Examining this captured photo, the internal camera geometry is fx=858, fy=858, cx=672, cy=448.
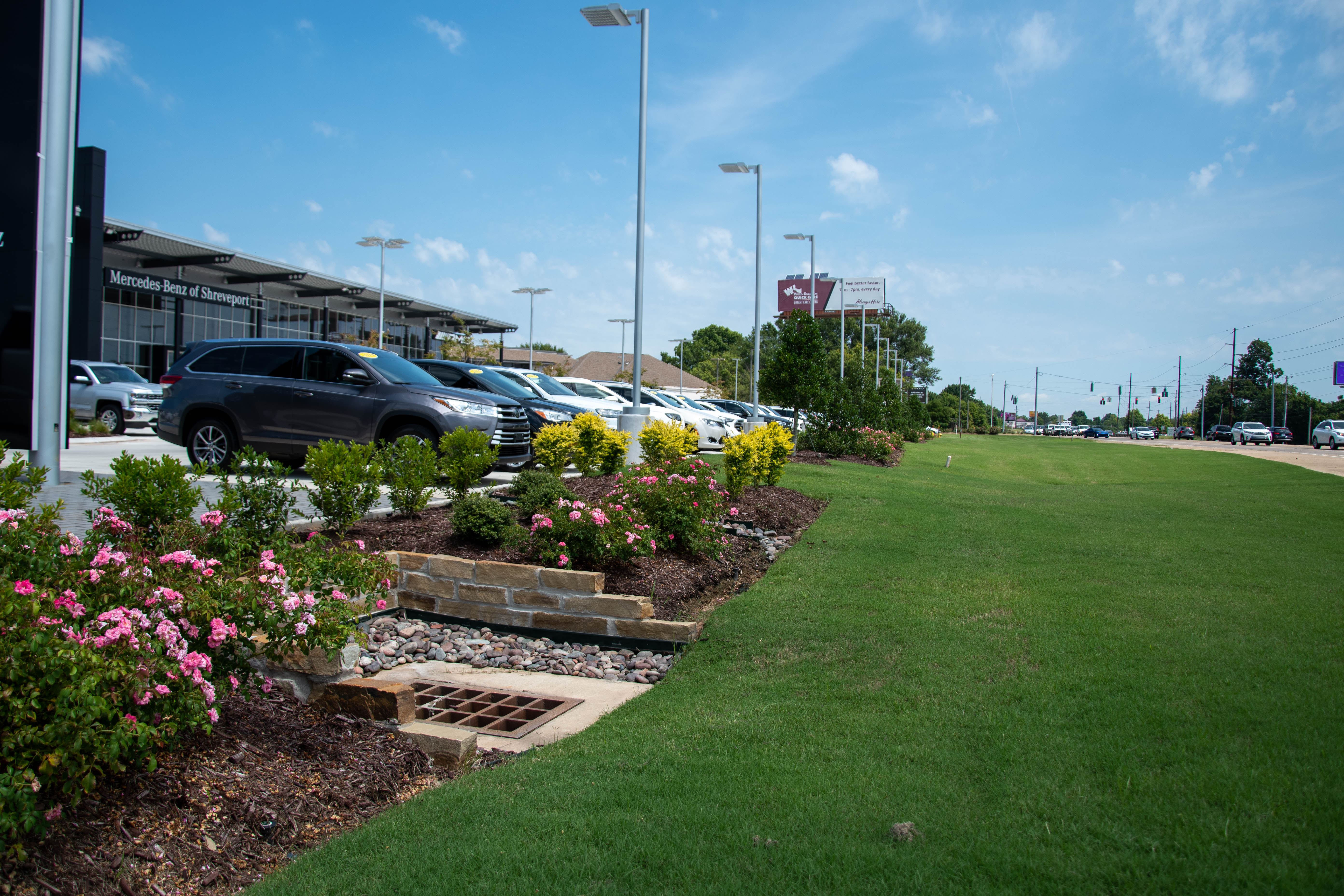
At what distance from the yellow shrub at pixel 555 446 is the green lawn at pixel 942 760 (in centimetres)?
408

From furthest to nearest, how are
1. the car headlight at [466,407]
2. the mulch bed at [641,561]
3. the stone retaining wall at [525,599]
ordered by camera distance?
1. the car headlight at [466,407]
2. the mulch bed at [641,561]
3. the stone retaining wall at [525,599]

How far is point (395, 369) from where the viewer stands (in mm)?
11852

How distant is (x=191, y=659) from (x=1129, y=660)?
4880 millimetres

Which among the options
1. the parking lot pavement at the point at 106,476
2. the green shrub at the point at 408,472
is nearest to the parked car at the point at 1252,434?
the parking lot pavement at the point at 106,476

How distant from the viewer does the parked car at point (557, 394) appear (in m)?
17.4

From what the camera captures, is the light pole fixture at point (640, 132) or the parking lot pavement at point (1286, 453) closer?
the light pole fixture at point (640, 132)

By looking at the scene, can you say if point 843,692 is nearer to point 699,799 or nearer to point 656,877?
point 699,799

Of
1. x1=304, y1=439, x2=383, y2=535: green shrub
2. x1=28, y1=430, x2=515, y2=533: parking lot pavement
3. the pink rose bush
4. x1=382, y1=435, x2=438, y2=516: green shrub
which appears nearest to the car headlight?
x1=28, y1=430, x2=515, y2=533: parking lot pavement

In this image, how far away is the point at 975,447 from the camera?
41.3m

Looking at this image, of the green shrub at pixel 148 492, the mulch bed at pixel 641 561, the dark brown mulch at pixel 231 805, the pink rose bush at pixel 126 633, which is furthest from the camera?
the mulch bed at pixel 641 561

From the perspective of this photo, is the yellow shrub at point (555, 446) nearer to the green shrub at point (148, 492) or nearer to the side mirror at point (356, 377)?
Answer: the side mirror at point (356, 377)

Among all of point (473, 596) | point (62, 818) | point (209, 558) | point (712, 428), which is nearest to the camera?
point (62, 818)

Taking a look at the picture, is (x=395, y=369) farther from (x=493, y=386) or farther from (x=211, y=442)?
(x=493, y=386)

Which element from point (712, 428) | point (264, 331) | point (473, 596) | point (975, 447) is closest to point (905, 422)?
point (975, 447)
